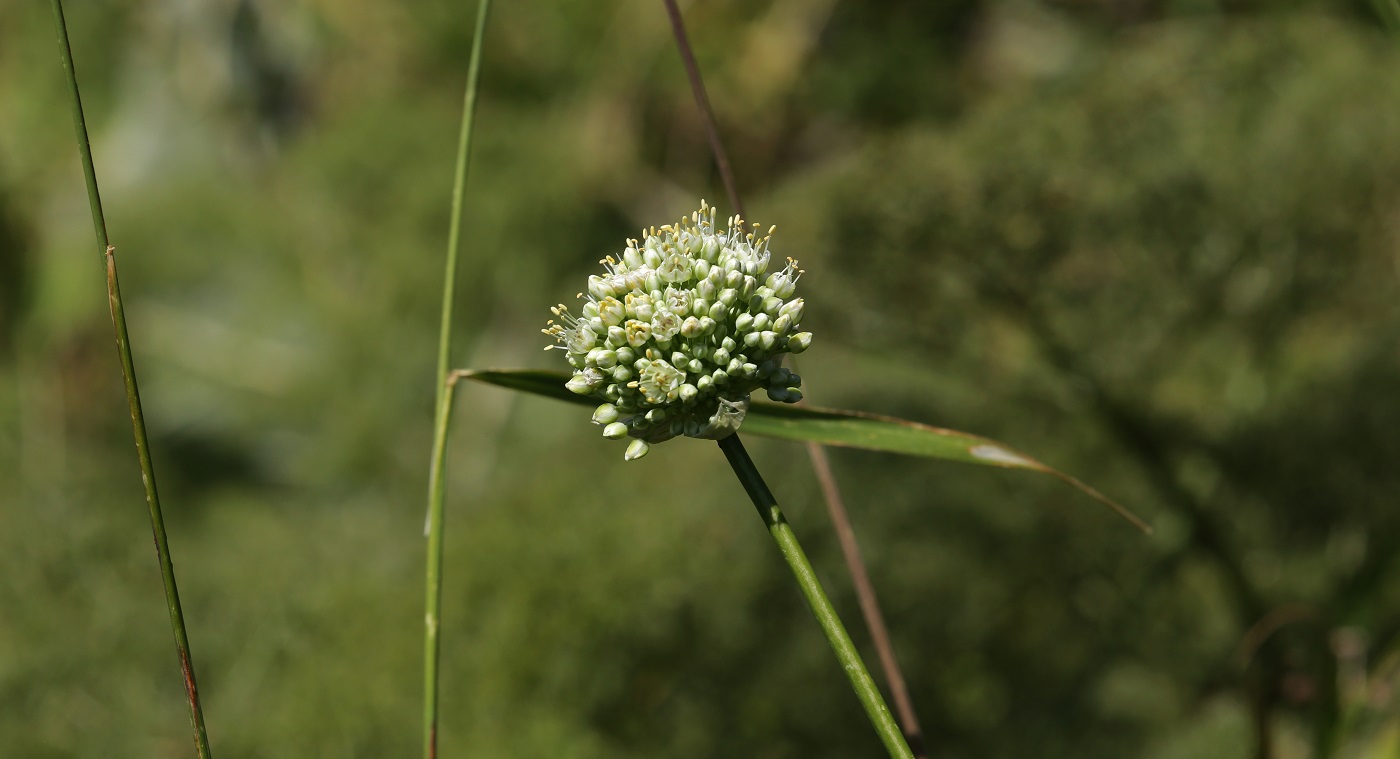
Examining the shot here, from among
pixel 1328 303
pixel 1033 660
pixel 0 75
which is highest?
pixel 0 75

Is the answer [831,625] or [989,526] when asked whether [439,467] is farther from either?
[989,526]

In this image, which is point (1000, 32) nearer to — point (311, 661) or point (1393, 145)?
point (1393, 145)

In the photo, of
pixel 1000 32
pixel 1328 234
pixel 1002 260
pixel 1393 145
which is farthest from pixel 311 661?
pixel 1000 32

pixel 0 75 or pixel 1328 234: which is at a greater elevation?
pixel 0 75

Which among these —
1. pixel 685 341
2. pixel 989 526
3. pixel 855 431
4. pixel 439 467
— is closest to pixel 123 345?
pixel 439 467

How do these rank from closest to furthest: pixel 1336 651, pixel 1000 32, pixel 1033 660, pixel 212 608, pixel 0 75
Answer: pixel 1336 651
pixel 1033 660
pixel 212 608
pixel 1000 32
pixel 0 75

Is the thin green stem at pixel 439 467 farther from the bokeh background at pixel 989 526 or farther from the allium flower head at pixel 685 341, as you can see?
the bokeh background at pixel 989 526

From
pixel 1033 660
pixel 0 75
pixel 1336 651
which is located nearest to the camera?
pixel 1336 651
